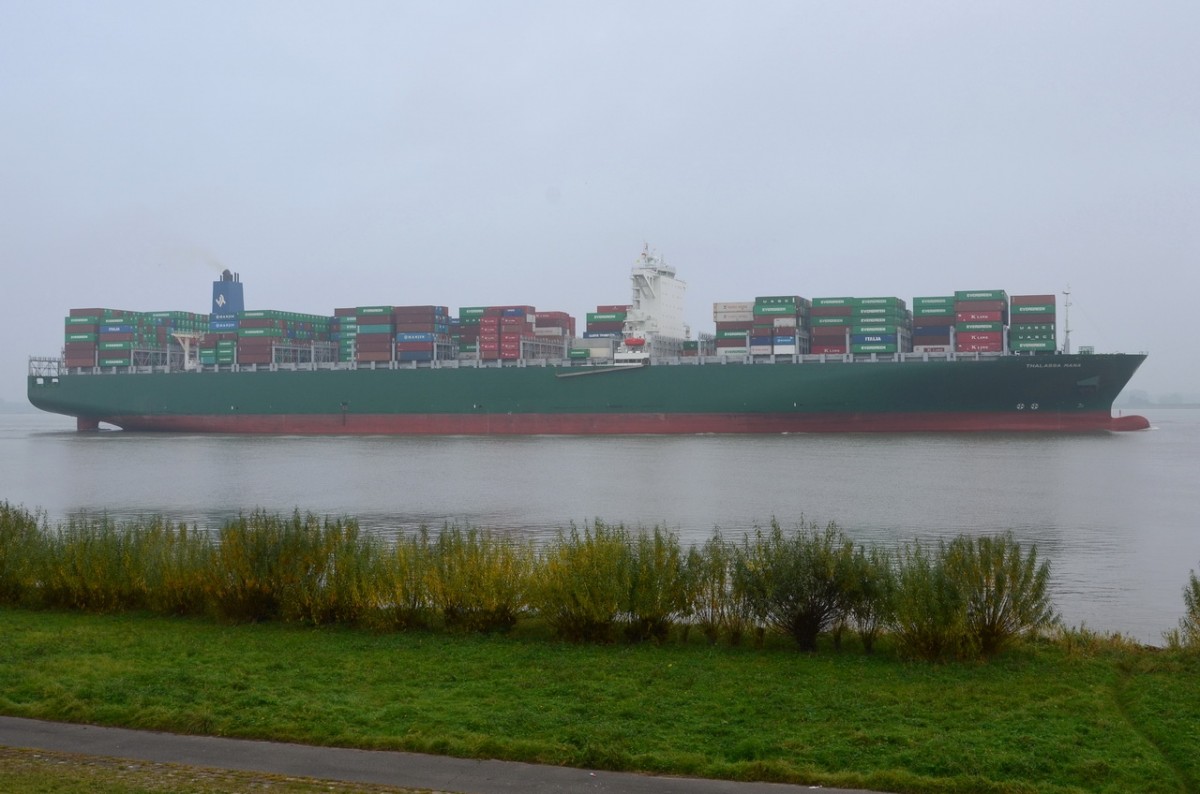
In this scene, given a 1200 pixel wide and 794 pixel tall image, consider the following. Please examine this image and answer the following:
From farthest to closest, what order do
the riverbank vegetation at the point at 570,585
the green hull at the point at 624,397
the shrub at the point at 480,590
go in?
the green hull at the point at 624,397 < the shrub at the point at 480,590 < the riverbank vegetation at the point at 570,585

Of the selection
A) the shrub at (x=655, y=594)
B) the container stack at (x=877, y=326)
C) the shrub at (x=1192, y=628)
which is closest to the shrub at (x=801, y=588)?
the shrub at (x=655, y=594)

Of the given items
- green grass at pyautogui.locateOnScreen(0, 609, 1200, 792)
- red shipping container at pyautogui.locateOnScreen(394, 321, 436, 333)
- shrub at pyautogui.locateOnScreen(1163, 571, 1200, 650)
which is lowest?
green grass at pyautogui.locateOnScreen(0, 609, 1200, 792)

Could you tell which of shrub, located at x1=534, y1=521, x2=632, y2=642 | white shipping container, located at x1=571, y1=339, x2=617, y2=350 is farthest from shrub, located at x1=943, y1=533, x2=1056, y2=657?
white shipping container, located at x1=571, y1=339, x2=617, y2=350

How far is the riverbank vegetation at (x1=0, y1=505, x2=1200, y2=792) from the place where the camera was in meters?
4.96

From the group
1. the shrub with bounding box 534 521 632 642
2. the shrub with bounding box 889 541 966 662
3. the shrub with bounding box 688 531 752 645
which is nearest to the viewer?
the shrub with bounding box 889 541 966 662

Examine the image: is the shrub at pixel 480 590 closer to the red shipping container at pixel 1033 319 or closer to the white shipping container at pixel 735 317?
the white shipping container at pixel 735 317

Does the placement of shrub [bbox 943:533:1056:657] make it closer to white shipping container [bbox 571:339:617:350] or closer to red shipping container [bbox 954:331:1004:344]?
red shipping container [bbox 954:331:1004:344]

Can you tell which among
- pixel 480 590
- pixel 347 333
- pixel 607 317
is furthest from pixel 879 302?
pixel 480 590

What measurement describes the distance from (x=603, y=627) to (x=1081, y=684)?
3331 mm

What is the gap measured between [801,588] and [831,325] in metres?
39.1

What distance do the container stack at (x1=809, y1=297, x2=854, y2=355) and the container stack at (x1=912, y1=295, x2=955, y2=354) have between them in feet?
9.92

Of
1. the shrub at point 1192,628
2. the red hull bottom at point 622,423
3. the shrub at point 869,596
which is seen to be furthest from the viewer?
the red hull bottom at point 622,423

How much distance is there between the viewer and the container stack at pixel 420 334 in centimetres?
4994

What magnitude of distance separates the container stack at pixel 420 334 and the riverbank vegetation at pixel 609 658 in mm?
40261
